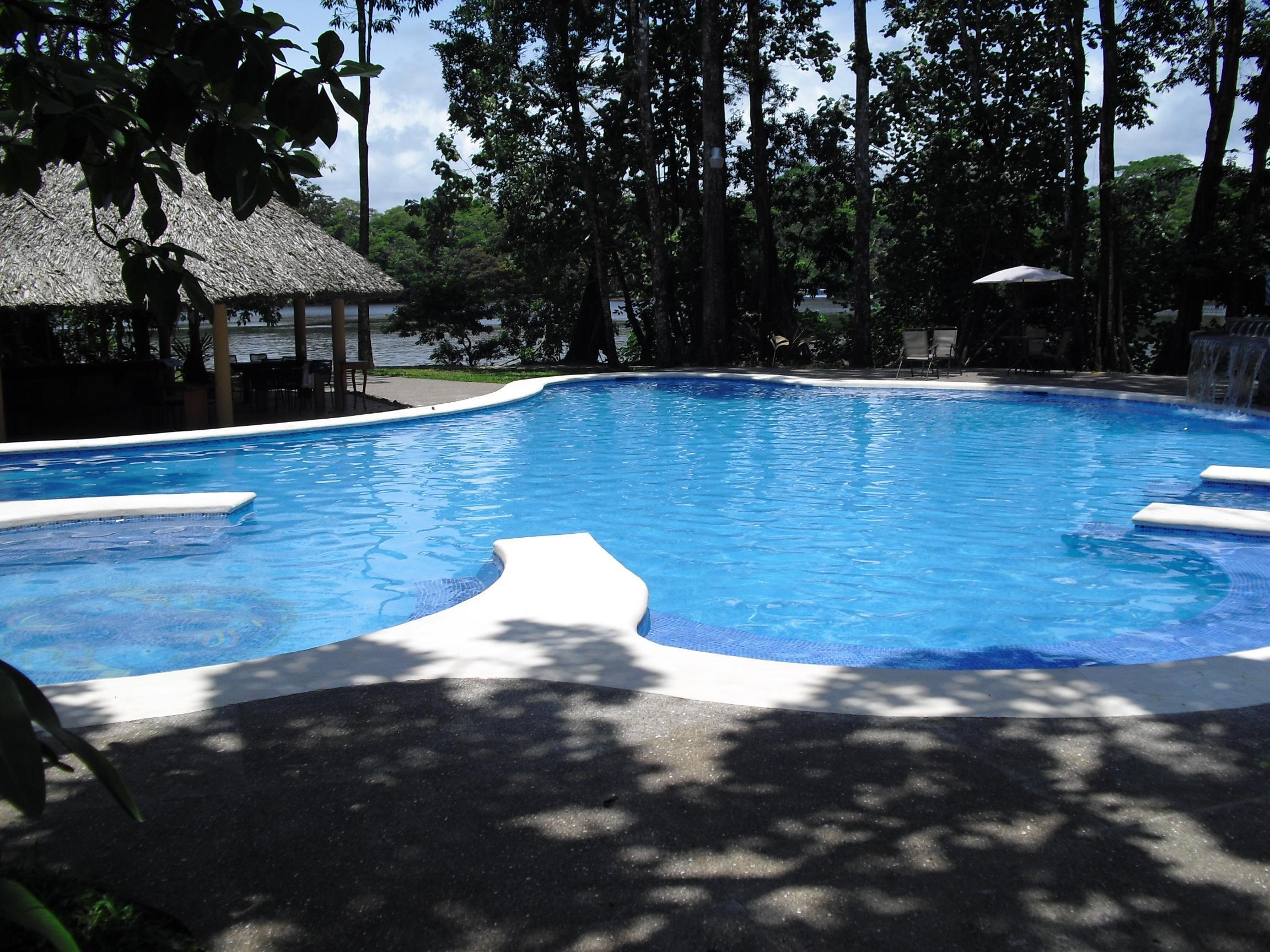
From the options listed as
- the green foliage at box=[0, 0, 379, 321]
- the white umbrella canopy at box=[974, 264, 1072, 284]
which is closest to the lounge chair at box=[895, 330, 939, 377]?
the white umbrella canopy at box=[974, 264, 1072, 284]

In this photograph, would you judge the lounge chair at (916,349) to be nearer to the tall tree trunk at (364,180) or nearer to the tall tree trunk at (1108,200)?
the tall tree trunk at (1108,200)

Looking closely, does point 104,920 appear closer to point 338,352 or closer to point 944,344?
point 338,352

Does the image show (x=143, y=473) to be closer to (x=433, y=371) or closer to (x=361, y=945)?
(x=361, y=945)

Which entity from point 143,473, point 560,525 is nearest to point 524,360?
point 143,473

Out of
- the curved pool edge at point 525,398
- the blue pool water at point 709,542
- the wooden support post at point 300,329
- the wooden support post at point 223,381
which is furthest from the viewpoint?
the wooden support post at point 300,329

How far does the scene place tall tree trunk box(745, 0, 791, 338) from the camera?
20.8m

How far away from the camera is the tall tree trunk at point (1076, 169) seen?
1802cm

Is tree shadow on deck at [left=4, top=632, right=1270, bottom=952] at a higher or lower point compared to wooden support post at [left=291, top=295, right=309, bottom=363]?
lower

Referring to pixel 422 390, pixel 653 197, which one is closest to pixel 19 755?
pixel 422 390

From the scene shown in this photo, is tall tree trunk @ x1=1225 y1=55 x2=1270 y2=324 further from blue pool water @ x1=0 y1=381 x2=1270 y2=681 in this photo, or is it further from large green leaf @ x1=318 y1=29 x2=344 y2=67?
large green leaf @ x1=318 y1=29 x2=344 y2=67

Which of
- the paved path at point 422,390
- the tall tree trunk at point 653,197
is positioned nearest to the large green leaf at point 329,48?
the paved path at point 422,390

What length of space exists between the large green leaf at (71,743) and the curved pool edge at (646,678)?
2852 mm

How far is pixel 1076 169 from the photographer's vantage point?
736 inches

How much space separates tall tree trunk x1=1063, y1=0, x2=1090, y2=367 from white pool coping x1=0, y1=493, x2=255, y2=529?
611 inches
